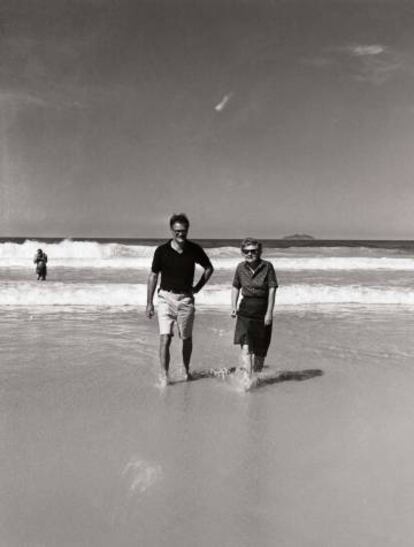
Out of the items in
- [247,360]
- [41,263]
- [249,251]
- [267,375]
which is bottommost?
[267,375]

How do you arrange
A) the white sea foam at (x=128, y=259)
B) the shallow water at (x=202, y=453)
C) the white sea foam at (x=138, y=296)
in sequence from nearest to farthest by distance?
the shallow water at (x=202, y=453)
the white sea foam at (x=138, y=296)
the white sea foam at (x=128, y=259)

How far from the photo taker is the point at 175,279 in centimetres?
588

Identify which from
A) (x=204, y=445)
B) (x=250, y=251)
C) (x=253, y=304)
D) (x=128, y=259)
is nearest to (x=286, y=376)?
(x=253, y=304)

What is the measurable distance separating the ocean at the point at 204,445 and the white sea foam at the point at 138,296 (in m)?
4.53

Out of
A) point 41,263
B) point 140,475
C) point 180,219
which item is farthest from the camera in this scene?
point 41,263

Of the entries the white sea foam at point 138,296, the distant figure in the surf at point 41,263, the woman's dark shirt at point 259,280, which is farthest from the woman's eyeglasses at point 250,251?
the distant figure in the surf at point 41,263

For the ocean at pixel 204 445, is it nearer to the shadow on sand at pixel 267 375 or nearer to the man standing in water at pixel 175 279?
the shadow on sand at pixel 267 375

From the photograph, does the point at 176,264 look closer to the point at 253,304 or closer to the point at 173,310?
the point at 173,310

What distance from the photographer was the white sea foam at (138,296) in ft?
43.6

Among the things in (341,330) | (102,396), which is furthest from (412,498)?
(341,330)

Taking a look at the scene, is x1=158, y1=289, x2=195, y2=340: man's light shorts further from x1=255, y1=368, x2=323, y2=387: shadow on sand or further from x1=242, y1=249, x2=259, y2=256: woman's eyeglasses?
x1=255, y1=368, x2=323, y2=387: shadow on sand

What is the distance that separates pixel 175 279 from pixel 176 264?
5.9 inches

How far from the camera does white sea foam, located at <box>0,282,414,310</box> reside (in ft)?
43.6

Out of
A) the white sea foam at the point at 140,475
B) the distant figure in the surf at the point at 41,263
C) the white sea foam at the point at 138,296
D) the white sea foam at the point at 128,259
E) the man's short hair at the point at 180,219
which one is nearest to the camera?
the white sea foam at the point at 140,475
